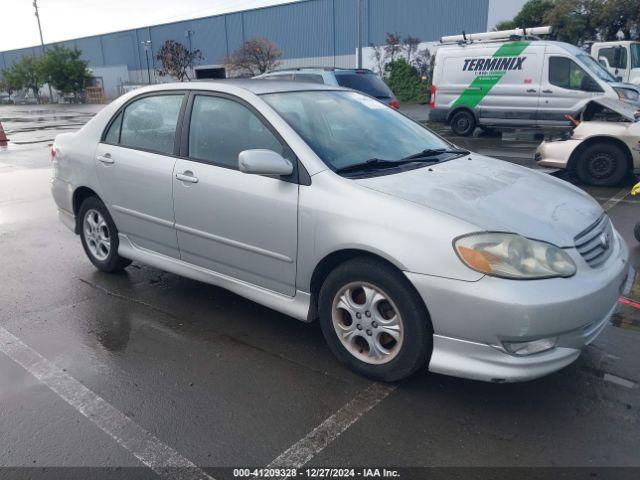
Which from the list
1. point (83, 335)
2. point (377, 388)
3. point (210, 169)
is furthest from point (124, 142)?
point (377, 388)

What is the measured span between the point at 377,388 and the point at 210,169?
1.79 m

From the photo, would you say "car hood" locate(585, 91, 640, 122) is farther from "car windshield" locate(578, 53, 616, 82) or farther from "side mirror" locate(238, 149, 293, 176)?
"side mirror" locate(238, 149, 293, 176)

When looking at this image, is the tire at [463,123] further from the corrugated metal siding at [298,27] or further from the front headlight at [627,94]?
the corrugated metal siding at [298,27]

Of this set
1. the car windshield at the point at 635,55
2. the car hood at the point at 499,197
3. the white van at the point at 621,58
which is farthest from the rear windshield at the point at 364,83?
the car windshield at the point at 635,55

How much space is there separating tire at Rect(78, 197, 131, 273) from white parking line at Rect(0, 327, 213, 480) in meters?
1.19

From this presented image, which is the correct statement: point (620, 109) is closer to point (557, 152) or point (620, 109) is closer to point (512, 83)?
point (557, 152)

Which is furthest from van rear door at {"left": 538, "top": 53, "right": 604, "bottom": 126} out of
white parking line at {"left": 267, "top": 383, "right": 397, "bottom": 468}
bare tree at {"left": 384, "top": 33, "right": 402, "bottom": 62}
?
bare tree at {"left": 384, "top": 33, "right": 402, "bottom": 62}

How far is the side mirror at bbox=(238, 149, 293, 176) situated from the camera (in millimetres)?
3162

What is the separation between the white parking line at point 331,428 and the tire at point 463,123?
12.2 meters

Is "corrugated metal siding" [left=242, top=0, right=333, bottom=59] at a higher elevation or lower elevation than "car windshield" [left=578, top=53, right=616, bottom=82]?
higher

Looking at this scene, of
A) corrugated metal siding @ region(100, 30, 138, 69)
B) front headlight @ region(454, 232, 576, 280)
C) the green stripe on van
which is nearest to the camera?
front headlight @ region(454, 232, 576, 280)

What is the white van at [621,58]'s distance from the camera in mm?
17562

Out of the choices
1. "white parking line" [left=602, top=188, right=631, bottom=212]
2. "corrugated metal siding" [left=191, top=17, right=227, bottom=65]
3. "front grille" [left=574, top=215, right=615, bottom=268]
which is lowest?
"white parking line" [left=602, top=188, right=631, bottom=212]

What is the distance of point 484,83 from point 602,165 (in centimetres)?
590
